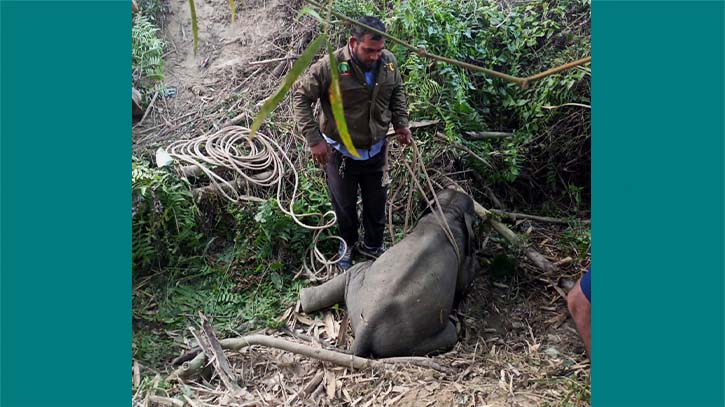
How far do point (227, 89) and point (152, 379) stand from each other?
10.4ft

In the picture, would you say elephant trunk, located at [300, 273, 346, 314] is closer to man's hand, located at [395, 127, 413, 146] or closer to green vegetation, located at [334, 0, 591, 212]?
man's hand, located at [395, 127, 413, 146]

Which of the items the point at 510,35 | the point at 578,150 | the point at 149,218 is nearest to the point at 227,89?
the point at 149,218

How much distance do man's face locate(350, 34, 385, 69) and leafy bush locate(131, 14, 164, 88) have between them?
265 cm

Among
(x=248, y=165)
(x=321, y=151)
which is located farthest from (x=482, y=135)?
(x=248, y=165)

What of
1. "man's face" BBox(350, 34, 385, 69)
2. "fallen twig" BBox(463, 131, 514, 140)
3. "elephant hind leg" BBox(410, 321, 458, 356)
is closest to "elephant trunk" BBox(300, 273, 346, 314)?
"elephant hind leg" BBox(410, 321, 458, 356)

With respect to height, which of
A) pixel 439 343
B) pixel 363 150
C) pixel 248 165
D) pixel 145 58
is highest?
pixel 145 58

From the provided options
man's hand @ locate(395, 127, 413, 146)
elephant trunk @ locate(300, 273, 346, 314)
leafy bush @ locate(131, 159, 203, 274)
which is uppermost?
man's hand @ locate(395, 127, 413, 146)

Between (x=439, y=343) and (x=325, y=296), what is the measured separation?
32.0 inches

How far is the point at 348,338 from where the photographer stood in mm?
3680

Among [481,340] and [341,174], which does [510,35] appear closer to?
[341,174]

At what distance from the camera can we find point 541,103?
4703 mm

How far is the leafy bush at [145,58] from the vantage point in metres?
5.55

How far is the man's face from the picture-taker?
3.50 m

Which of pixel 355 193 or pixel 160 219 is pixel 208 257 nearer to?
pixel 160 219
